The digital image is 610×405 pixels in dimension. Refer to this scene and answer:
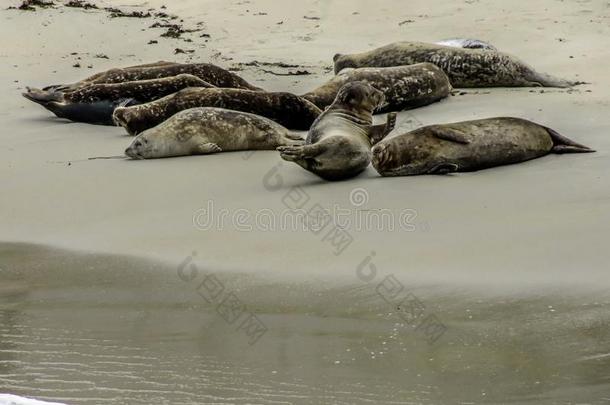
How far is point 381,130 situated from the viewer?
7719 millimetres

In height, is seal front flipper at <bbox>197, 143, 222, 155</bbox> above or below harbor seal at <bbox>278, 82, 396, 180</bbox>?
below

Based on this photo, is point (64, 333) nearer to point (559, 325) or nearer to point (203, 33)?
point (559, 325)

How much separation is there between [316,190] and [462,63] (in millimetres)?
3707

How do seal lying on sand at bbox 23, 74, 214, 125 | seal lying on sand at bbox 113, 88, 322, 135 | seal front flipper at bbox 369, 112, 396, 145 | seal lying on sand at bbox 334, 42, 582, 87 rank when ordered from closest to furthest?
seal front flipper at bbox 369, 112, 396, 145
seal lying on sand at bbox 113, 88, 322, 135
seal lying on sand at bbox 23, 74, 214, 125
seal lying on sand at bbox 334, 42, 582, 87

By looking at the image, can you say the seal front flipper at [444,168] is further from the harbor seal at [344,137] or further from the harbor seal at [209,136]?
the harbor seal at [209,136]

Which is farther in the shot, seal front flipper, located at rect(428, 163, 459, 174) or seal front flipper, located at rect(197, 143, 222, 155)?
seal front flipper, located at rect(197, 143, 222, 155)

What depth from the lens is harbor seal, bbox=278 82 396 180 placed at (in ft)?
22.9

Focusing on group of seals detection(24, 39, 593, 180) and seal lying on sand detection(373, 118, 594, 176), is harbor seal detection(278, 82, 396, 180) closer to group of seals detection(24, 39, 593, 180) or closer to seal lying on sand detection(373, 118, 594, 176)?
group of seals detection(24, 39, 593, 180)

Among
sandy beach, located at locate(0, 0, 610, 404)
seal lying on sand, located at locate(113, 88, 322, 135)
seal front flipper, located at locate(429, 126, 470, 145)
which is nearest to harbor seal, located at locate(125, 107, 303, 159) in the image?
sandy beach, located at locate(0, 0, 610, 404)

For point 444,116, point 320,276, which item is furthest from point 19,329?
point 444,116

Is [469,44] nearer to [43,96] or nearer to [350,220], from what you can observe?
[43,96]

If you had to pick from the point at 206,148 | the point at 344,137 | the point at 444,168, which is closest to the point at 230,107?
the point at 206,148

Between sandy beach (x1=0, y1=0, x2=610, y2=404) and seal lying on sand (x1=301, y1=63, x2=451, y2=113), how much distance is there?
0.16 m

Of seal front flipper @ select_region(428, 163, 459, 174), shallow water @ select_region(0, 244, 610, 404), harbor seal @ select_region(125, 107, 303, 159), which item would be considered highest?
shallow water @ select_region(0, 244, 610, 404)
